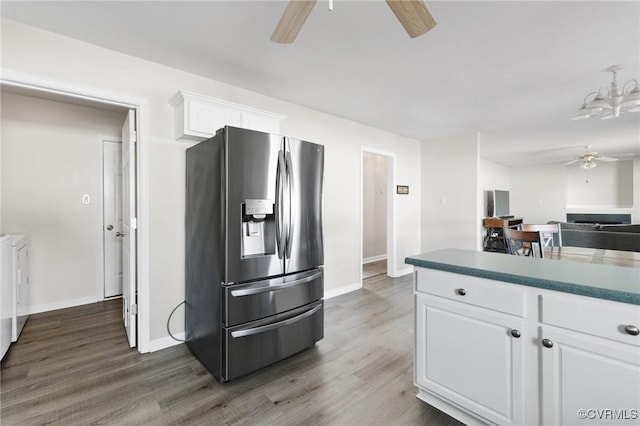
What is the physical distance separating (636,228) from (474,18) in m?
3.42

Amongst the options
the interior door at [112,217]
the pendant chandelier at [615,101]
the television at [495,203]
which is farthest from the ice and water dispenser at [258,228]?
the television at [495,203]

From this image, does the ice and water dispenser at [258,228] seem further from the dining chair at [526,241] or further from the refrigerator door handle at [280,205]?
the dining chair at [526,241]

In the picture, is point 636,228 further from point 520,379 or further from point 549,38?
point 520,379

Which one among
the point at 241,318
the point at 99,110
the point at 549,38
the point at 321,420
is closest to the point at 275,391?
the point at 321,420

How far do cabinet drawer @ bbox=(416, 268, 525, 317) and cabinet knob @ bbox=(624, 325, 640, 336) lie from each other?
12.7 inches

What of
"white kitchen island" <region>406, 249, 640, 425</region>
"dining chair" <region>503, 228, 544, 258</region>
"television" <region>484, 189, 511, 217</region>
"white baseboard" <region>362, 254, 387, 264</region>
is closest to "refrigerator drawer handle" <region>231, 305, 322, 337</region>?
"white kitchen island" <region>406, 249, 640, 425</region>

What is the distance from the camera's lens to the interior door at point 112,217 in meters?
3.71

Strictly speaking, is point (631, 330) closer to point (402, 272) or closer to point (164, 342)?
point (164, 342)

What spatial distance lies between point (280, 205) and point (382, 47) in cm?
145

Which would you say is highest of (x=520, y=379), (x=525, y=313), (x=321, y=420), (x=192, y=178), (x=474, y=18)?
(x=474, y=18)

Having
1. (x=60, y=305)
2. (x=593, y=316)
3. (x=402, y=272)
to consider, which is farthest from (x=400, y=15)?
(x=60, y=305)

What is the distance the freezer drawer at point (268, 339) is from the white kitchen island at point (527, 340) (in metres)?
0.92

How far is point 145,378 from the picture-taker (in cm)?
204

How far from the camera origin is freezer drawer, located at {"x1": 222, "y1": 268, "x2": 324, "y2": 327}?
1.92 m
